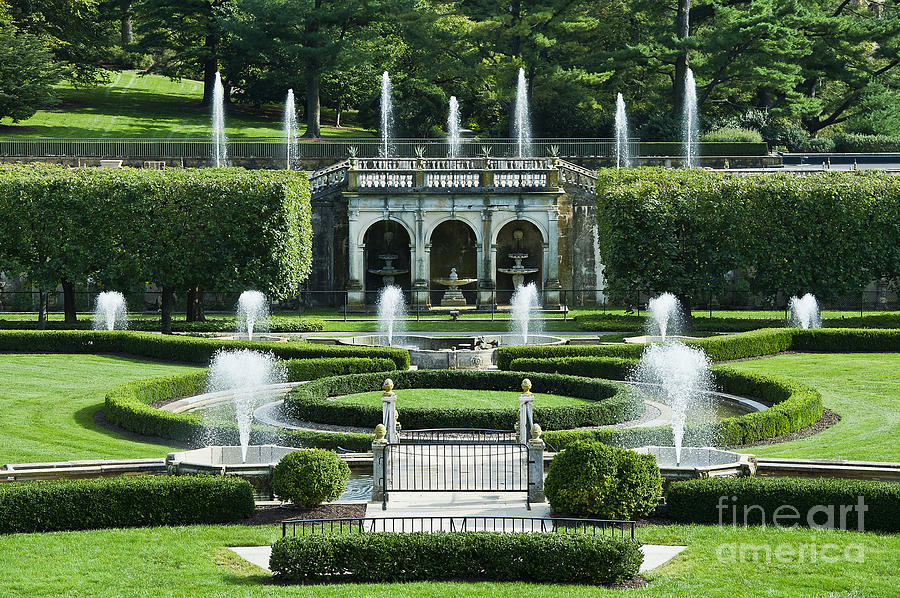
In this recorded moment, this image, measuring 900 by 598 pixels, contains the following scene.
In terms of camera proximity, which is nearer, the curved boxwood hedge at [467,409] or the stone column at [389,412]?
the stone column at [389,412]

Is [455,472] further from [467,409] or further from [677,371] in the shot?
[677,371]

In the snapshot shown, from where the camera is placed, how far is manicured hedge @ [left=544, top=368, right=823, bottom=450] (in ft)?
82.7

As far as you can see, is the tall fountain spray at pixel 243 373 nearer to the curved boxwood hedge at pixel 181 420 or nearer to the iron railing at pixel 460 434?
the curved boxwood hedge at pixel 181 420

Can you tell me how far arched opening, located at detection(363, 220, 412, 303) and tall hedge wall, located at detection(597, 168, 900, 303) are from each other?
604 inches

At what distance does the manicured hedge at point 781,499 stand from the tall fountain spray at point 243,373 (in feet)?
50.3

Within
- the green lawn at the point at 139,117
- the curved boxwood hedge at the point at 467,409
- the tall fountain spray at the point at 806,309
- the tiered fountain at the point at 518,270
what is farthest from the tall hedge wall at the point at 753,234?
the green lawn at the point at 139,117

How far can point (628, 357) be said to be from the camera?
1491 inches

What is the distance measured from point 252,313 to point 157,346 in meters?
7.84

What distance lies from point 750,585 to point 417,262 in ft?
136

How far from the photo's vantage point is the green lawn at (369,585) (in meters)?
16.2

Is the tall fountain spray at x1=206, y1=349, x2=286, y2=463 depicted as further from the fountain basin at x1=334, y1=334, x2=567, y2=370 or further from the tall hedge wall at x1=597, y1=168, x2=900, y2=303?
the tall hedge wall at x1=597, y1=168, x2=900, y2=303

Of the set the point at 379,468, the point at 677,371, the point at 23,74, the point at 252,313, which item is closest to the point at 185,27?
the point at 23,74

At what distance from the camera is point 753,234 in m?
47.9

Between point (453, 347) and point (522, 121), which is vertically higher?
point (522, 121)
